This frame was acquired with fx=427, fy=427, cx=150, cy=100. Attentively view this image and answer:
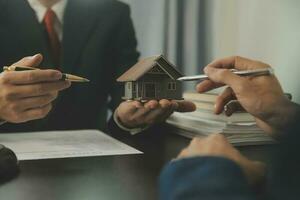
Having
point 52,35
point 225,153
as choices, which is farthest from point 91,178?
point 52,35

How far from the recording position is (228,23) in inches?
59.9

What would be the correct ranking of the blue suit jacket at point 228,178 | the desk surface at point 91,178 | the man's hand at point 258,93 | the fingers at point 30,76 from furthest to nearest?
1. the fingers at point 30,76
2. the man's hand at point 258,93
3. the desk surface at point 91,178
4. the blue suit jacket at point 228,178

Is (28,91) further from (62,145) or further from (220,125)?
(220,125)

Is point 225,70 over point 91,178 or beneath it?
over

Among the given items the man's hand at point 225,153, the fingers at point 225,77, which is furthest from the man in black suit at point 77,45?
the man's hand at point 225,153

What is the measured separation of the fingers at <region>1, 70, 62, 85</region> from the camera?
863 millimetres

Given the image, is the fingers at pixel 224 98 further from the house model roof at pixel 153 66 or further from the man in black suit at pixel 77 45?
the man in black suit at pixel 77 45

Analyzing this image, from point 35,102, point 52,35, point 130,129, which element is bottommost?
point 130,129

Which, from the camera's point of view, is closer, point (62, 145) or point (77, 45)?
point (62, 145)

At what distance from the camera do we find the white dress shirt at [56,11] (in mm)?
1521

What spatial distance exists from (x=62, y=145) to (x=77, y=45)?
733 millimetres

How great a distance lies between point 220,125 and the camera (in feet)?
3.09

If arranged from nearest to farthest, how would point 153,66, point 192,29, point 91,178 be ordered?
point 91,178 → point 153,66 → point 192,29

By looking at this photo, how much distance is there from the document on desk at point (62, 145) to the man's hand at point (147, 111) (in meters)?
0.07
